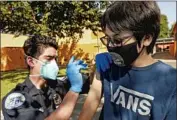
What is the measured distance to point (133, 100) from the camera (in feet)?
5.36

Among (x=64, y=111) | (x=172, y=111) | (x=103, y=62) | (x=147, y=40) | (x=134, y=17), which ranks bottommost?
(x=64, y=111)

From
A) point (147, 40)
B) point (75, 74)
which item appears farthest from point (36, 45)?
point (147, 40)

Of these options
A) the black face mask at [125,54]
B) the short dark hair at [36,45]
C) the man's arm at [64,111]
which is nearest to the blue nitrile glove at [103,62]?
the black face mask at [125,54]

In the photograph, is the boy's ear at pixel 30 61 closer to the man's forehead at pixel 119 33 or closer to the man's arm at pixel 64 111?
the man's arm at pixel 64 111

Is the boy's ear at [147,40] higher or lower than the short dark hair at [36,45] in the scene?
higher

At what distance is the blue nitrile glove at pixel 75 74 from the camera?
2.35 m

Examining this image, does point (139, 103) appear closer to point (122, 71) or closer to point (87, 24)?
point (122, 71)

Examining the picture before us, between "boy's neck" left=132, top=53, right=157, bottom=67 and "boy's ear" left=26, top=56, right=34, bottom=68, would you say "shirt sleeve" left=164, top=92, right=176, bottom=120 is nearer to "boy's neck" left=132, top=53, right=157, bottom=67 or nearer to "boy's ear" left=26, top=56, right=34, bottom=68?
"boy's neck" left=132, top=53, right=157, bottom=67

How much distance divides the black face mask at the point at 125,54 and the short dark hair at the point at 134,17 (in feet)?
0.26

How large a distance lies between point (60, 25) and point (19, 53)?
12345 millimetres

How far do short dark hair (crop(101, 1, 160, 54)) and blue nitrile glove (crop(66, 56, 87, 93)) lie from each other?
Result: 746 millimetres

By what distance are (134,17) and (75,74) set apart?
856 millimetres

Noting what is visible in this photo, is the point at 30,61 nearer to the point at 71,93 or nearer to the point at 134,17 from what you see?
the point at 71,93

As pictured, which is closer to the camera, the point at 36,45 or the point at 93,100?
the point at 93,100
